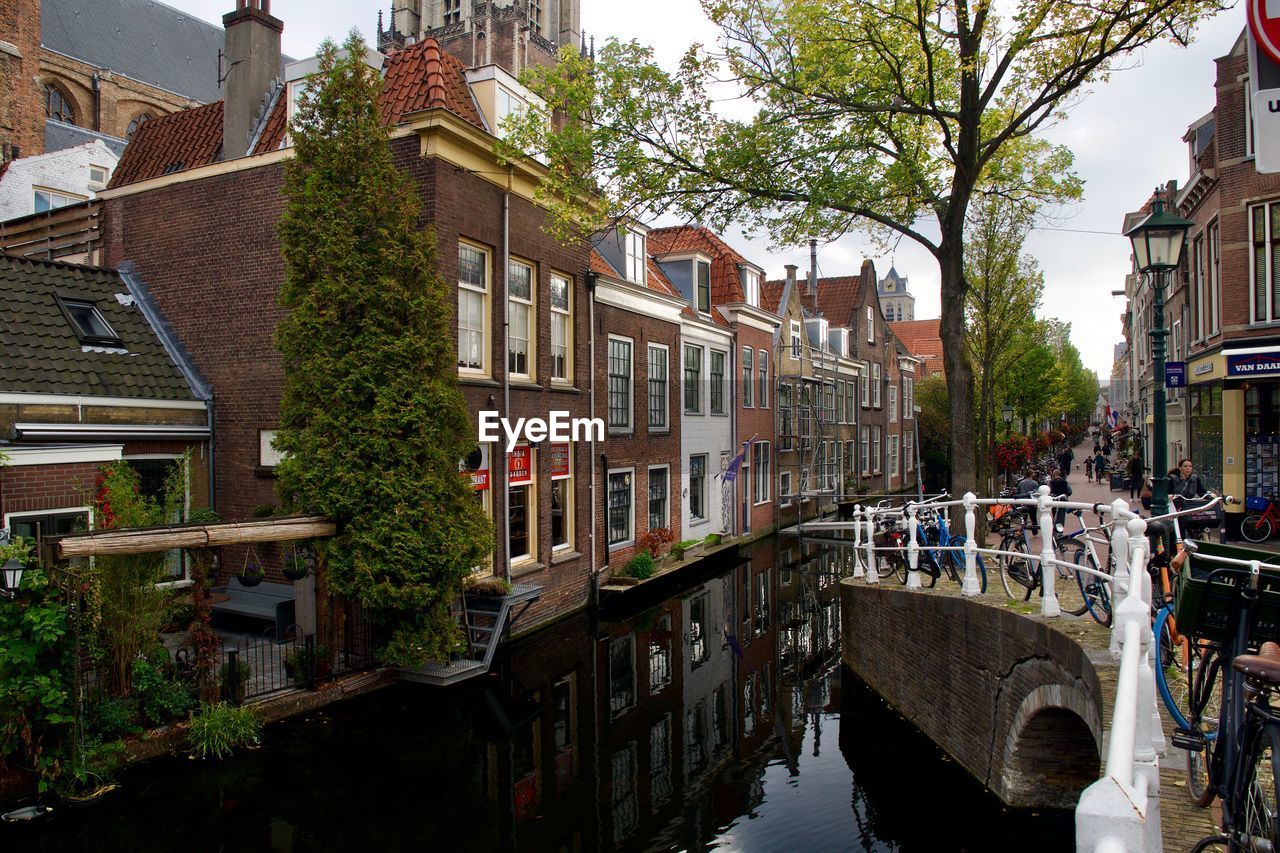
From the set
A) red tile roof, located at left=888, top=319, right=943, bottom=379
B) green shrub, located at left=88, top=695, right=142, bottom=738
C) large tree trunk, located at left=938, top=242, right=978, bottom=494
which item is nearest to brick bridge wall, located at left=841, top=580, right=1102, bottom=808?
large tree trunk, located at left=938, top=242, right=978, bottom=494

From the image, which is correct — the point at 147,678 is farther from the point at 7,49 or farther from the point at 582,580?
the point at 7,49

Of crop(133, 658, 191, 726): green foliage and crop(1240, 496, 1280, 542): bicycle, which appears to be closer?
crop(133, 658, 191, 726): green foliage

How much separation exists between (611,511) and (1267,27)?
16734 millimetres

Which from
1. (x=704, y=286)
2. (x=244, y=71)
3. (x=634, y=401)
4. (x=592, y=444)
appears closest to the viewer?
(x=244, y=71)

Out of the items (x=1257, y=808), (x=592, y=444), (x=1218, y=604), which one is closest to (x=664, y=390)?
(x=592, y=444)

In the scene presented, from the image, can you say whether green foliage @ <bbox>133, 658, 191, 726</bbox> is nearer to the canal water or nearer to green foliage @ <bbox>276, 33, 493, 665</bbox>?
the canal water

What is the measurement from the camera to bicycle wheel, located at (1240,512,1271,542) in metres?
15.4

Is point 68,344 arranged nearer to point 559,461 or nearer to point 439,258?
point 439,258

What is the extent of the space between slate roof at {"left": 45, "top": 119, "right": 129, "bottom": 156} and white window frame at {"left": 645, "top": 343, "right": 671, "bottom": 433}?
25.0 metres

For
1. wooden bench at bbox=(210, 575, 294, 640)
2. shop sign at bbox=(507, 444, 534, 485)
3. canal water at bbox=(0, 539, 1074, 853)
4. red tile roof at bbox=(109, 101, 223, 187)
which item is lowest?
canal water at bbox=(0, 539, 1074, 853)

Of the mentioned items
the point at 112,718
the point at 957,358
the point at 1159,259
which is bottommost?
the point at 112,718

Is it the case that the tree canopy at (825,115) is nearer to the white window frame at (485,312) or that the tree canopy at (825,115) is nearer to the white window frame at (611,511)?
the white window frame at (485,312)

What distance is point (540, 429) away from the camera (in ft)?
49.5

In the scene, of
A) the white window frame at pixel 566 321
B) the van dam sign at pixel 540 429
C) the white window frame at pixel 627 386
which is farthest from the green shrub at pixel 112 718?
the white window frame at pixel 627 386
